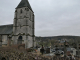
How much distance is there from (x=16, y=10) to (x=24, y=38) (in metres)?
11.4

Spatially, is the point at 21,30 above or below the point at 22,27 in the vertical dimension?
below

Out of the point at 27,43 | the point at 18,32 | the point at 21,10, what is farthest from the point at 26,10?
the point at 27,43

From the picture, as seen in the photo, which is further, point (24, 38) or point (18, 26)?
point (18, 26)

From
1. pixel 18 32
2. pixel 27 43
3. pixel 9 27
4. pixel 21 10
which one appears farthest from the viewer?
pixel 9 27

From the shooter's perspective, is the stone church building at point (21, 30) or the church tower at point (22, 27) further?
the stone church building at point (21, 30)

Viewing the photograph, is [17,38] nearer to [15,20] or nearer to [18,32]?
[18,32]

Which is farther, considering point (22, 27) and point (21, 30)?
point (22, 27)

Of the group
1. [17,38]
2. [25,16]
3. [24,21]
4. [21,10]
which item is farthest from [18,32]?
[21,10]

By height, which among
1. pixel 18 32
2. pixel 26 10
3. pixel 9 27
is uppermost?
pixel 26 10

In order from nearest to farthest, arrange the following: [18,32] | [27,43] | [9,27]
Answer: [27,43] → [18,32] → [9,27]

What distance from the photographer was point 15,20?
26844 millimetres

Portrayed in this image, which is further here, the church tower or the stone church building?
the stone church building

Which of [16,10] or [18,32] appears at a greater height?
[16,10]

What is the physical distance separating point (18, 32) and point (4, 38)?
19.4ft
